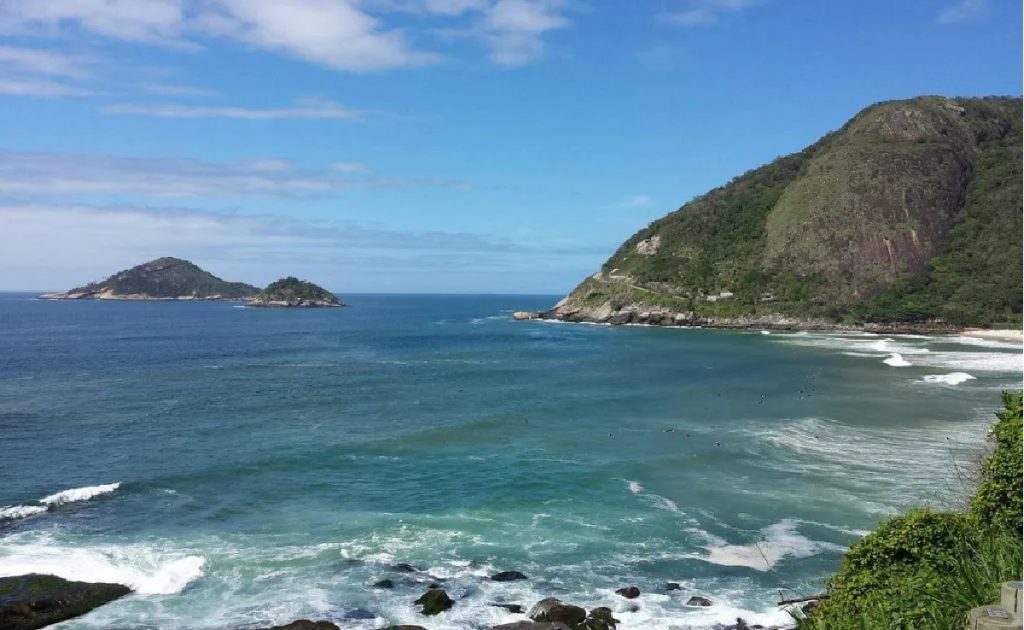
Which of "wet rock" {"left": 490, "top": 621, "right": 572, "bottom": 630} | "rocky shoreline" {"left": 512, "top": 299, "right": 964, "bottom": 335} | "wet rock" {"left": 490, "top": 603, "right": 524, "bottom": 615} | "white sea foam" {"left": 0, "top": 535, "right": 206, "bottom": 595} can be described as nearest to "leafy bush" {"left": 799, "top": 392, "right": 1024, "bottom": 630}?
"wet rock" {"left": 490, "top": 621, "right": 572, "bottom": 630}

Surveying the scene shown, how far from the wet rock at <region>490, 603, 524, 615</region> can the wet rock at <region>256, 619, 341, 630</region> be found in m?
4.33

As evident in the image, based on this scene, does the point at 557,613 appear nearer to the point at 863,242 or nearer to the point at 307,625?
the point at 307,625

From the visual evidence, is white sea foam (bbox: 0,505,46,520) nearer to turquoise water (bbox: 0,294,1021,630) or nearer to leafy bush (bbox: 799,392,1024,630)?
turquoise water (bbox: 0,294,1021,630)

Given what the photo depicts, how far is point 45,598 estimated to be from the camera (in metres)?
19.5

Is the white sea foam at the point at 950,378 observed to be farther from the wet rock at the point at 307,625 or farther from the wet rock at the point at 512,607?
the wet rock at the point at 307,625

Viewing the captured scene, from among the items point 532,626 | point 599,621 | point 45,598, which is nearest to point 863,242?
point 599,621

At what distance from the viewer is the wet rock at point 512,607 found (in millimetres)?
19125

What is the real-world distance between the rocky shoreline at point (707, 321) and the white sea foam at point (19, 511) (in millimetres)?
98974

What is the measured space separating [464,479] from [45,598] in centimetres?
1581

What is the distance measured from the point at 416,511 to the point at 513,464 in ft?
24.8

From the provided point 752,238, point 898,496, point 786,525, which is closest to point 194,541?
point 786,525

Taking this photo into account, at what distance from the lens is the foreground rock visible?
18.8 meters

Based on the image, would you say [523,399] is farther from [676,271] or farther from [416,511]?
[676,271]

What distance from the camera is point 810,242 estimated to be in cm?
12144
